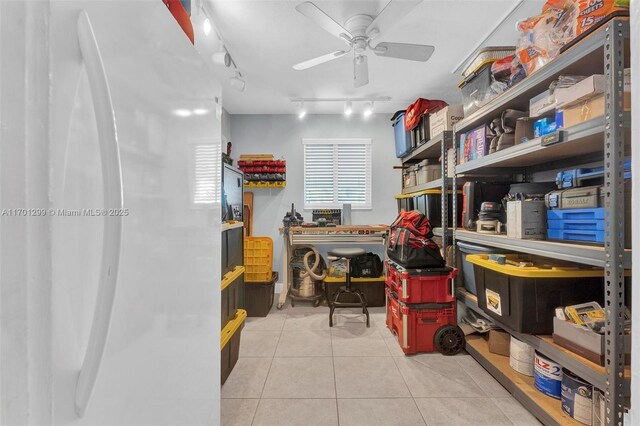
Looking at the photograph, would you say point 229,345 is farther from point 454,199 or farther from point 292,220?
point 454,199

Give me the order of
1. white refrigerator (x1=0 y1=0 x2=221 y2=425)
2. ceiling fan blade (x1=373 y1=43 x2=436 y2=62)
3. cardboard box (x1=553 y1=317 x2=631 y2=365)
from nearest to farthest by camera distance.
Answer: white refrigerator (x1=0 y1=0 x2=221 y2=425)
cardboard box (x1=553 y1=317 x2=631 y2=365)
ceiling fan blade (x1=373 y1=43 x2=436 y2=62)

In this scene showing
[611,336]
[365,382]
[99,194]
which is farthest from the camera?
[365,382]

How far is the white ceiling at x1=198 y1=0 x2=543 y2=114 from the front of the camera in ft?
6.50

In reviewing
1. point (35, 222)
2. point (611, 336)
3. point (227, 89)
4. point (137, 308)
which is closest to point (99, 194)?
point (35, 222)

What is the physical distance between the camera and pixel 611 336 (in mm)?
1114

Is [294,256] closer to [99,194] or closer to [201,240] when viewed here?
[201,240]

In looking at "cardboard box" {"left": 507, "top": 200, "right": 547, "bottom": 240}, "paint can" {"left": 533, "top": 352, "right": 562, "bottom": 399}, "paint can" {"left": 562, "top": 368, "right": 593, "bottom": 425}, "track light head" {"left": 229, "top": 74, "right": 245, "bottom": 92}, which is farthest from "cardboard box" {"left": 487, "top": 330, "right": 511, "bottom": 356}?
"track light head" {"left": 229, "top": 74, "right": 245, "bottom": 92}

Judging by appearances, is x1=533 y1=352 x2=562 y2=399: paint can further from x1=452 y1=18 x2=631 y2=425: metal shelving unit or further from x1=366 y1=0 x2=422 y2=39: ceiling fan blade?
x1=366 y1=0 x2=422 y2=39: ceiling fan blade

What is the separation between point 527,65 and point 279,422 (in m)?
2.43

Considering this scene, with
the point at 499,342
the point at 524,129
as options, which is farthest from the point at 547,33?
the point at 499,342

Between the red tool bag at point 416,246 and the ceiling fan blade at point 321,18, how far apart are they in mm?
1579

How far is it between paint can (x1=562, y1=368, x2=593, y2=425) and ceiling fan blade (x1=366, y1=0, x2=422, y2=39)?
7.10 ft

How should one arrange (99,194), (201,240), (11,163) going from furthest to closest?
(201,240) < (99,194) < (11,163)

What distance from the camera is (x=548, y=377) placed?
1513mm
